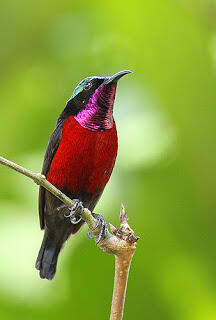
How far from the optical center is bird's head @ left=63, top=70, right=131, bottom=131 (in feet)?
10.6

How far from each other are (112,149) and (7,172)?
70 cm

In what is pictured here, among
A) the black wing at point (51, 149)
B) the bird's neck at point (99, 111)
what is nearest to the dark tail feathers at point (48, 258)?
the black wing at point (51, 149)

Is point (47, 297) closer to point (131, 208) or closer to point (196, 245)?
point (131, 208)

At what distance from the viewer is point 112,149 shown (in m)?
3.35

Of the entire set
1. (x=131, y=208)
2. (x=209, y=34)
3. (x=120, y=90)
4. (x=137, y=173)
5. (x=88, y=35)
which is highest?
(x=88, y=35)

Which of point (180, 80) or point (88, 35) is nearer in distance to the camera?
point (180, 80)

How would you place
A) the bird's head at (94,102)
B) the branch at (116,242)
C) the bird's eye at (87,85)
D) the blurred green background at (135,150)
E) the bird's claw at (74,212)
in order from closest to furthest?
1. the branch at (116,242)
2. the bird's claw at (74,212)
3. the blurred green background at (135,150)
4. the bird's head at (94,102)
5. the bird's eye at (87,85)

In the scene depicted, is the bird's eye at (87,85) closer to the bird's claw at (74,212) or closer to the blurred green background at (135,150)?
the blurred green background at (135,150)

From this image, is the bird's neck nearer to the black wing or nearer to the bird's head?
the bird's head

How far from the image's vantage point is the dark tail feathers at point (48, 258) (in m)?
3.55

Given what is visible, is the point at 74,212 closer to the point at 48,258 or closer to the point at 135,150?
the point at 135,150

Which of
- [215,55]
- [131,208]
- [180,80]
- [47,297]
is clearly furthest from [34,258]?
[215,55]

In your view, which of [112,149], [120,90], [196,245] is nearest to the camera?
[196,245]

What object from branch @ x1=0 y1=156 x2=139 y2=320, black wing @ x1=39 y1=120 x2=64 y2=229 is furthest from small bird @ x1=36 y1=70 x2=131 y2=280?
branch @ x1=0 y1=156 x2=139 y2=320
